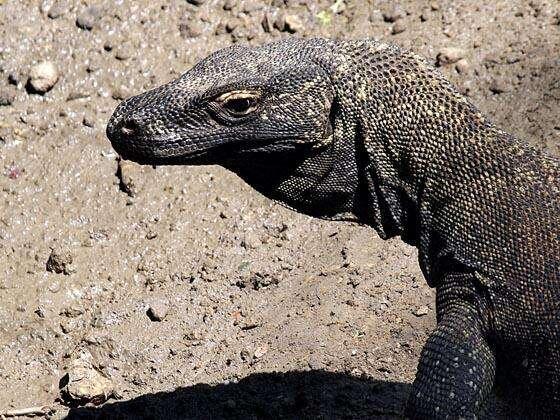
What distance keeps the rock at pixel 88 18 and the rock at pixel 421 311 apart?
12.1 ft

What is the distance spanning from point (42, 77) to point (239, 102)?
13.3ft

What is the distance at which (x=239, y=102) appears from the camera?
14.3 ft

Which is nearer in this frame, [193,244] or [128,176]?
[193,244]

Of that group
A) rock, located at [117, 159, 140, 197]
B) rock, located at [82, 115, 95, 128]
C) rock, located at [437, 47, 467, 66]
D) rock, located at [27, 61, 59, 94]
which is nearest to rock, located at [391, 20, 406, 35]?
rock, located at [437, 47, 467, 66]

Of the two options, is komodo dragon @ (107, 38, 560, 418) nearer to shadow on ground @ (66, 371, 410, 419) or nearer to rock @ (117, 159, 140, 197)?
shadow on ground @ (66, 371, 410, 419)

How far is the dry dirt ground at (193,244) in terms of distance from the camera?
6.14 meters

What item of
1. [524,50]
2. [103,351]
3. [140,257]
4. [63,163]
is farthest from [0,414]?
[524,50]

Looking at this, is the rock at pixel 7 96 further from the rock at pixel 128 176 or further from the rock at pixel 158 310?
the rock at pixel 158 310

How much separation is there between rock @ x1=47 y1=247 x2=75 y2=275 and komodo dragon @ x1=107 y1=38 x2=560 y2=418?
266 cm

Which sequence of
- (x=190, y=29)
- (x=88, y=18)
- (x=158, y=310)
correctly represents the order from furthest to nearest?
(x=88, y=18) < (x=190, y=29) < (x=158, y=310)

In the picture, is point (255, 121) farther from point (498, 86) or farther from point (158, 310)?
point (498, 86)

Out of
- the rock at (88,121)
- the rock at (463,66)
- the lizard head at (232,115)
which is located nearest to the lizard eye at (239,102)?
the lizard head at (232,115)

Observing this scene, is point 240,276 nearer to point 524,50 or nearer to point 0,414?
point 0,414

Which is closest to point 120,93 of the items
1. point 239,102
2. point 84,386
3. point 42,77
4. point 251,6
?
point 42,77
